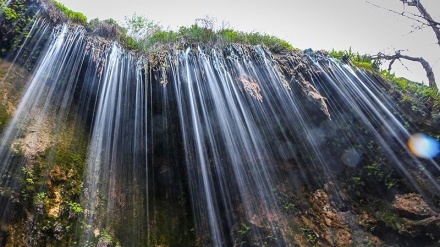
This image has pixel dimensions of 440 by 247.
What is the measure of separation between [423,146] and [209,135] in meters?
4.72

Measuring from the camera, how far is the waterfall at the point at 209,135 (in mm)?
5996

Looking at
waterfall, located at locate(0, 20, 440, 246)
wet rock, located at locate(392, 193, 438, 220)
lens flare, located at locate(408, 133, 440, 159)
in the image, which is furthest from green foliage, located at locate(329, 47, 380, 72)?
wet rock, located at locate(392, 193, 438, 220)

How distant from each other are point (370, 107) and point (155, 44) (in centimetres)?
560

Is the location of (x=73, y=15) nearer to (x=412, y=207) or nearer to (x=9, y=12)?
(x=9, y=12)

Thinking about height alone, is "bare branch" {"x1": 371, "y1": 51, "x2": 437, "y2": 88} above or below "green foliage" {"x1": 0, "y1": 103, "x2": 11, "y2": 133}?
above

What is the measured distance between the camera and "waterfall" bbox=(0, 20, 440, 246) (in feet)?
19.7

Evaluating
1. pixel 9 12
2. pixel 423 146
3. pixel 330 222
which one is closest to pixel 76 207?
pixel 9 12

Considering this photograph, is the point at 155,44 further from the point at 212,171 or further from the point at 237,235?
the point at 237,235

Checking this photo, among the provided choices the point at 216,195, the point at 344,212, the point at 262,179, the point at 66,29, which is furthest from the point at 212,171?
the point at 66,29

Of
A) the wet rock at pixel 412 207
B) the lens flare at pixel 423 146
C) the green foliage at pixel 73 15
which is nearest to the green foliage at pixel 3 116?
the green foliage at pixel 73 15

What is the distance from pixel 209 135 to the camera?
7328 millimetres

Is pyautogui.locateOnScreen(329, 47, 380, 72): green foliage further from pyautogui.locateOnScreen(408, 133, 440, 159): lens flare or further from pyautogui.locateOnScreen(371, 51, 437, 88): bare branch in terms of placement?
pyautogui.locateOnScreen(408, 133, 440, 159): lens flare

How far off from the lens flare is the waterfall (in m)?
0.12

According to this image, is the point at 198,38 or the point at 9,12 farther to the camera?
the point at 198,38
